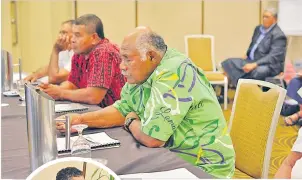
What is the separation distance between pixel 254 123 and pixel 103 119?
54 centimetres

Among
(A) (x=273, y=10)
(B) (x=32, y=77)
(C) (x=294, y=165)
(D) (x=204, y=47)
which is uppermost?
(A) (x=273, y=10)

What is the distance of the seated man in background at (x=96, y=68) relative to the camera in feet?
7.35

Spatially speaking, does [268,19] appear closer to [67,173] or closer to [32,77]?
[32,77]

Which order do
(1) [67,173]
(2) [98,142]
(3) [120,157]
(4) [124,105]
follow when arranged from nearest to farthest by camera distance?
(1) [67,173]
(3) [120,157]
(2) [98,142]
(4) [124,105]

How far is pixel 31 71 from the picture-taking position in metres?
2.25

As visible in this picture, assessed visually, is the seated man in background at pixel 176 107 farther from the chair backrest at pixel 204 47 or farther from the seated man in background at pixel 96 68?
the chair backrest at pixel 204 47

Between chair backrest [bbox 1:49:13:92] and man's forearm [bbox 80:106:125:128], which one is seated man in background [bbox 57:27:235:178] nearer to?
man's forearm [bbox 80:106:125:128]

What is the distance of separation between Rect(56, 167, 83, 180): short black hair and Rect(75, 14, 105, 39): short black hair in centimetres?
131

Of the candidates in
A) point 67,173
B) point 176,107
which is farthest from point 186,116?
point 67,173

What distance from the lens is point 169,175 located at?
1196mm

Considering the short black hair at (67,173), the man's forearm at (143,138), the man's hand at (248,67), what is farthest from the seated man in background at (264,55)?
the short black hair at (67,173)

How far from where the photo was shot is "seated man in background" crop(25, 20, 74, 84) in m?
2.31

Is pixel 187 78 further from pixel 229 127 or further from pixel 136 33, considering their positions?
pixel 229 127

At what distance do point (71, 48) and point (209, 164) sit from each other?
4.20 feet
